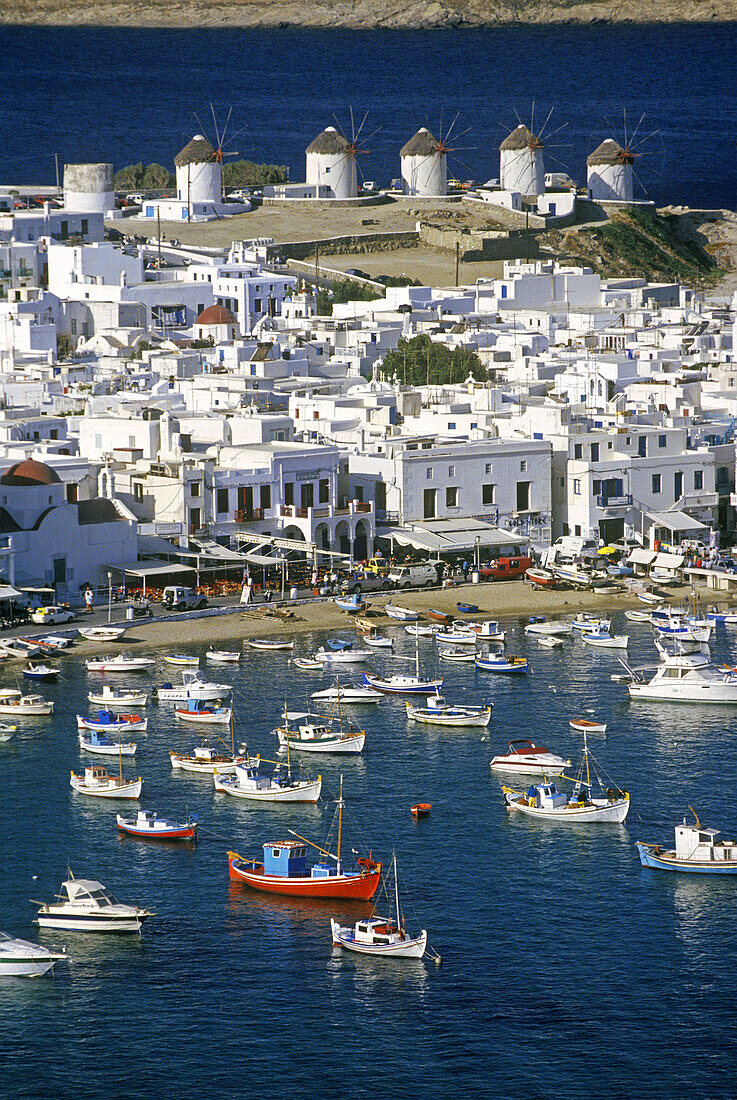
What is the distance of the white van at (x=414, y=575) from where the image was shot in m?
72.0

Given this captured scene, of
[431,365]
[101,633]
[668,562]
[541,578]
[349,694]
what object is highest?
[431,365]

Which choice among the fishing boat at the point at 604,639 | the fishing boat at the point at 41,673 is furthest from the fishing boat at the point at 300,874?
the fishing boat at the point at 604,639

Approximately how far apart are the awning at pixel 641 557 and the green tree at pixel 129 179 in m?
89.1

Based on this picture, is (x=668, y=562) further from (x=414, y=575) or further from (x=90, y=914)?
(x=90, y=914)

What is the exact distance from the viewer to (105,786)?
51312mm

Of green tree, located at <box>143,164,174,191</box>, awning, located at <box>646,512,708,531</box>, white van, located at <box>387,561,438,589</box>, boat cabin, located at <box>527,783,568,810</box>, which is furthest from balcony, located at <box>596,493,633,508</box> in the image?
green tree, located at <box>143,164,174,191</box>

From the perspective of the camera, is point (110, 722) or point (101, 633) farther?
point (101, 633)

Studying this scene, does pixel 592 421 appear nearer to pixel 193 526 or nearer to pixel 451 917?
pixel 193 526

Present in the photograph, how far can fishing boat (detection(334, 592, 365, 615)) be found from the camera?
68.8 m

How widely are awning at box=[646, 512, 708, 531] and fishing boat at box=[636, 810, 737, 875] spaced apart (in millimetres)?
31905

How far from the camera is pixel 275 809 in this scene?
50.7 m

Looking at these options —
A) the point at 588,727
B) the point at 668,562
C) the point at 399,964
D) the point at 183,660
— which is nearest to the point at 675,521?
the point at 668,562

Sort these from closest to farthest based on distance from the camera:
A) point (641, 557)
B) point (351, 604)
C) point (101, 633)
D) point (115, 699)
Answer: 1. point (115, 699)
2. point (101, 633)
3. point (351, 604)
4. point (641, 557)

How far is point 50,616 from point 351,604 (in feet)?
31.8
